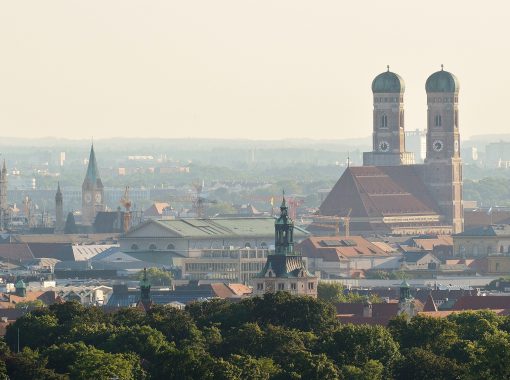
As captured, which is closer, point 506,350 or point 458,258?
point 506,350

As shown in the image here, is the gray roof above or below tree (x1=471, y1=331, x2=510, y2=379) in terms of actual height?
above

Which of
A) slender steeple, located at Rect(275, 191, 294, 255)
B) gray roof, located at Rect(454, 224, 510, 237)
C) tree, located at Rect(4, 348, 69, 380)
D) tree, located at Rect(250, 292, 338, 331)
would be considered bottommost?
tree, located at Rect(4, 348, 69, 380)

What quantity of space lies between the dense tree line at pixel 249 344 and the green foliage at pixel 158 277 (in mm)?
45780

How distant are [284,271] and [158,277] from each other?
46004 mm

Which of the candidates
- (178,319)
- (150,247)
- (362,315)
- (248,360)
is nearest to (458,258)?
(150,247)

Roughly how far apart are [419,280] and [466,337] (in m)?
62.3

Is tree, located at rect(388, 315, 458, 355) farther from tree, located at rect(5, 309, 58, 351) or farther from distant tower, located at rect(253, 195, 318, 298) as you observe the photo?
distant tower, located at rect(253, 195, 318, 298)

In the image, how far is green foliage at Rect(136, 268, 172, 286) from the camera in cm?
15100

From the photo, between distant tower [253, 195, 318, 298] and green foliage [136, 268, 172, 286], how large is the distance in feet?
132

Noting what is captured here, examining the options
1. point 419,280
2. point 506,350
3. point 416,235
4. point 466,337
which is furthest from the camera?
point 416,235

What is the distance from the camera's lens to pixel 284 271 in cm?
10794

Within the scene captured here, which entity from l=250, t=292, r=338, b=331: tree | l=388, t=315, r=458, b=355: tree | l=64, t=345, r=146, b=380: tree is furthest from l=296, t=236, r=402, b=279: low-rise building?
l=64, t=345, r=146, b=380: tree

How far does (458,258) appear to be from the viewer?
175125 millimetres

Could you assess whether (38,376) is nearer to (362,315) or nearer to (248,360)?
(248,360)
